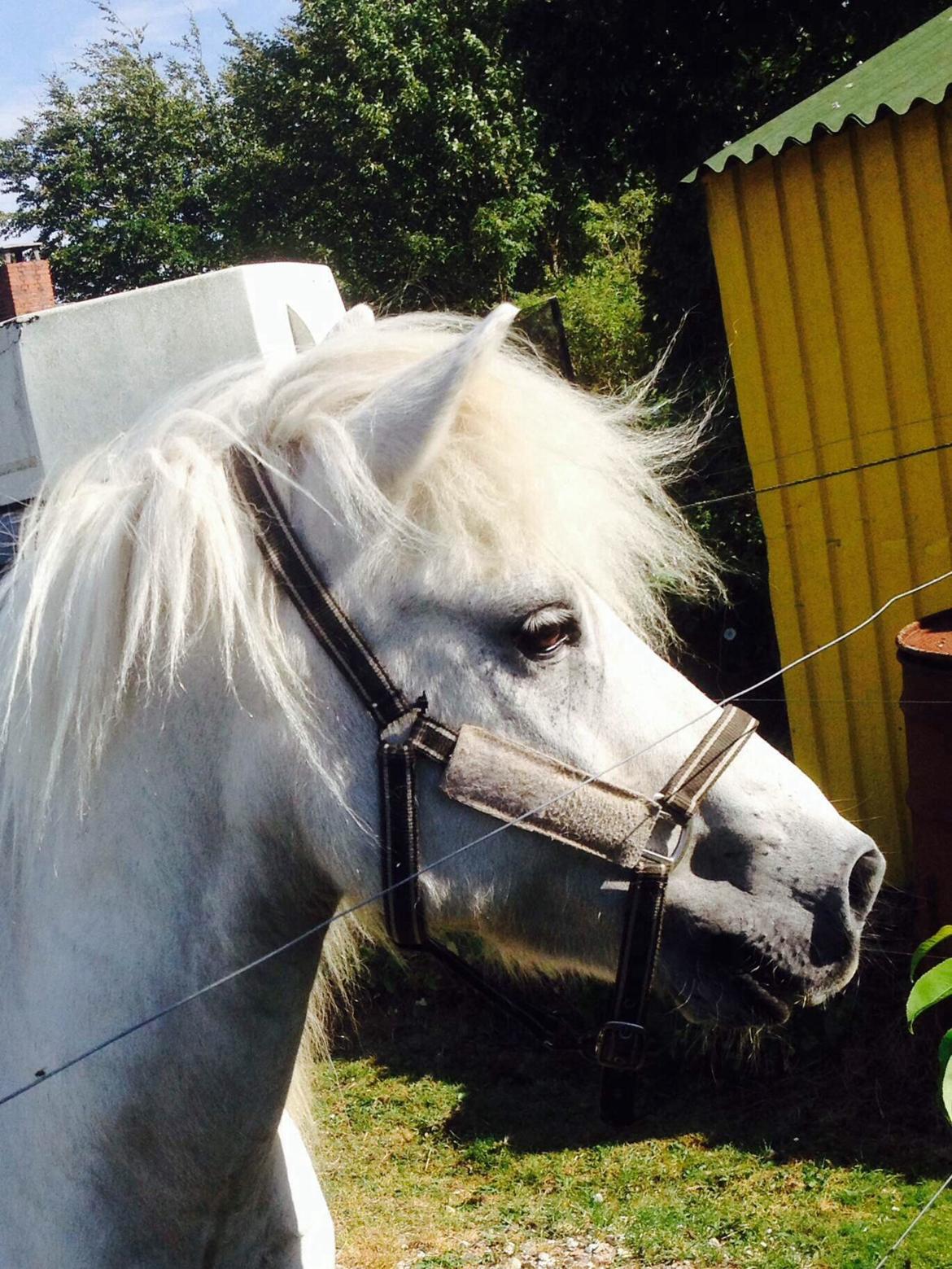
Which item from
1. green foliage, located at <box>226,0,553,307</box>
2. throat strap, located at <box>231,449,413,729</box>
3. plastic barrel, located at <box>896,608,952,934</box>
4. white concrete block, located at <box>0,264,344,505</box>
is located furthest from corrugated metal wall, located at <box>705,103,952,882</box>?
green foliage, located at <box>226,0,553,307</box>

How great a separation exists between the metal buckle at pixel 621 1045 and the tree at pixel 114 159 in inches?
1131

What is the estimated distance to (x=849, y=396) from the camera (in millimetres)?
5309

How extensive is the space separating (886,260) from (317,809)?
183 inches

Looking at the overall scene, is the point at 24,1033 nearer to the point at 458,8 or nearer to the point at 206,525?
the point at 206,525

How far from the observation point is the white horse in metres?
1.48

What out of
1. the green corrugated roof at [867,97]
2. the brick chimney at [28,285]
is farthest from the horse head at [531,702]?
the brick chimney at [28,285]

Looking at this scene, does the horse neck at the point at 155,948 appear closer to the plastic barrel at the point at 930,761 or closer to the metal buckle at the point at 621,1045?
the metal buckle at the point at 621,1045

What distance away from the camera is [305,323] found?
2873 millimetres

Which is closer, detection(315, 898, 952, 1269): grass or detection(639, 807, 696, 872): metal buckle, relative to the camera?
detection(639, 807, 696, 872): metal buckle

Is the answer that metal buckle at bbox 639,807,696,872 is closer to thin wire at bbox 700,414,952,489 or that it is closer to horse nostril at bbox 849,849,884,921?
horse nostril at bbox 849,849,884,921

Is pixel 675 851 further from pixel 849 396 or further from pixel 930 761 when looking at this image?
pixel 849 396

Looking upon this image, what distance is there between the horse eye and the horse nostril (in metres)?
0.50

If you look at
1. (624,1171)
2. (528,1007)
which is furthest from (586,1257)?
(528,1007)

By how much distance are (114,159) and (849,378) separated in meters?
29.1
